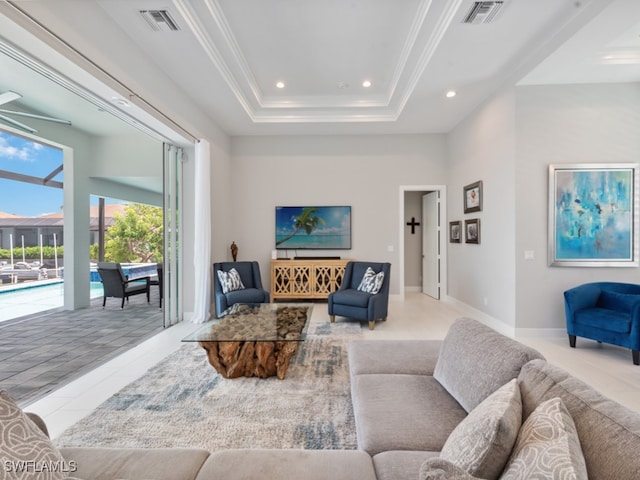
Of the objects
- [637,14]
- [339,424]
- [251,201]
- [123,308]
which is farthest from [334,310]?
[637,14]

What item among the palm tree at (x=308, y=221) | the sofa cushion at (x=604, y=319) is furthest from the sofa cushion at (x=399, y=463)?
the palm tree at (x=308, y=221)

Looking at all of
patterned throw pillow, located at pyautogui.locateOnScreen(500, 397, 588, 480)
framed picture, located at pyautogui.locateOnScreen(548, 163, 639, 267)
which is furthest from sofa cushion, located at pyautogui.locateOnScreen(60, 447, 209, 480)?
framed picture, located at pyautogui.locateOnScreen(548, 163, 639, 267)

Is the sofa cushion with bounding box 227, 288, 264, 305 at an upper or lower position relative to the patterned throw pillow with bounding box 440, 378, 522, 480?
lower

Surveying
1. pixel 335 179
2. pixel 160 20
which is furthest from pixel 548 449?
pixel 335 179

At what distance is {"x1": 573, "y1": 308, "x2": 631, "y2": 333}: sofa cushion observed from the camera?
10.1 ft

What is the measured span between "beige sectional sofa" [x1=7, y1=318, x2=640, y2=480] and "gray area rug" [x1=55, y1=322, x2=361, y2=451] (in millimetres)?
532

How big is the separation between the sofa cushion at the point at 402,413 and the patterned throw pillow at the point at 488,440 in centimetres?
31

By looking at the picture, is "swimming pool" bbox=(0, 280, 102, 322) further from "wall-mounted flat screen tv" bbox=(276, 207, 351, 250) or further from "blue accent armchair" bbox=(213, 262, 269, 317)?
"wall-mounted flat screen tv" bbox=(276, 207, 351, 250)

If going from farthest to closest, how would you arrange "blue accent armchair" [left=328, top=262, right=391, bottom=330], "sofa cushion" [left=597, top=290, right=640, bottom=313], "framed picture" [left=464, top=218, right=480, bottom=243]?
"framed picture" [left=464, top=218, right=480, bottom=243]
"blue accent armchair" [left=328, top=262, right=391, bottom=330]
"sofa cushion" [left=597, top=290, right=640, bottom=313]

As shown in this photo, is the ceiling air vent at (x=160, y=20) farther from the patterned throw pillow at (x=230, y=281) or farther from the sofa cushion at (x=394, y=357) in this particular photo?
the sofa cushion at (x=394, y=357)

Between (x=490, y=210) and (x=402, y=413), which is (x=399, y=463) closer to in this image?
(x=402, y=413)

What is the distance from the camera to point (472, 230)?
A: 16.2ft

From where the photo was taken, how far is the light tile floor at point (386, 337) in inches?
91.9

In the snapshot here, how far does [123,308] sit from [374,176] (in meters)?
5.28
